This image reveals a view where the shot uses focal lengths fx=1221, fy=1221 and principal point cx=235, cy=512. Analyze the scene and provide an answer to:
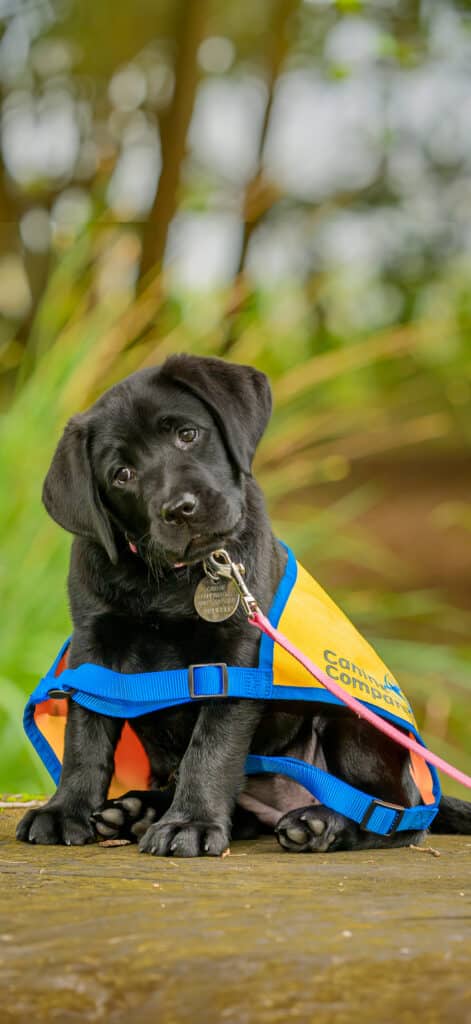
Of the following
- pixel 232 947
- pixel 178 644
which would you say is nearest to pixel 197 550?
pixel 178 644

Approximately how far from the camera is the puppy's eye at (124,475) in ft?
8.16

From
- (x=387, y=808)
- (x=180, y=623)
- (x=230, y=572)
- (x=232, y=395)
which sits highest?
(x=232, y=395)

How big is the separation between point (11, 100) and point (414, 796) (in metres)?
5.04

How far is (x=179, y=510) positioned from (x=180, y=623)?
0.22m

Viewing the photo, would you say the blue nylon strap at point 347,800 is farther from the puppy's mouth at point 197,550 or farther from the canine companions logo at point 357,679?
the puppy's mouth at point 197,550

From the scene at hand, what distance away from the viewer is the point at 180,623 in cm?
232

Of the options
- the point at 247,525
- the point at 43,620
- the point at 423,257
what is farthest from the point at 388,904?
the point at 423,257

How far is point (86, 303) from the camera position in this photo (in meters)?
4.78

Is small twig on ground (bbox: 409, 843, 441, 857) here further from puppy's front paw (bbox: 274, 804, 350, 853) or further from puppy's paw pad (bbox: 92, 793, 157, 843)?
puppy's paw pad (bbox: 92, 793, 157, 843)

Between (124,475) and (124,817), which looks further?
(124,475)

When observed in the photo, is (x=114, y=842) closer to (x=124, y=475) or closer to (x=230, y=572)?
(x=230, y=572)

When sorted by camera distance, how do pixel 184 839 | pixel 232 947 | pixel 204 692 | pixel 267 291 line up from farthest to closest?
pixel 267 291, pixel 204 692, pixel 184 839, pixel 232 947

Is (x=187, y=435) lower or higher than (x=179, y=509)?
higher

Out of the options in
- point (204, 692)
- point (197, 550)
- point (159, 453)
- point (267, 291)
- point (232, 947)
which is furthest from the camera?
point (267, 291)
